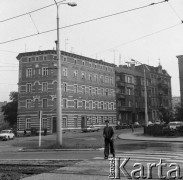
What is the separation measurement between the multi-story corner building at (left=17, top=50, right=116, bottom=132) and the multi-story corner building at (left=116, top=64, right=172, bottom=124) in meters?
10.8

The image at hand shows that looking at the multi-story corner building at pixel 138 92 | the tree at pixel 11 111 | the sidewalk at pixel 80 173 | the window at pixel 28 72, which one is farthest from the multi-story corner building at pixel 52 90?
the sidewalk at pixel 80 173

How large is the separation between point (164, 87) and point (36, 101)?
49475mm

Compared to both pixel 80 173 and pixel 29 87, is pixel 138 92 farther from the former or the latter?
pixel 80 173

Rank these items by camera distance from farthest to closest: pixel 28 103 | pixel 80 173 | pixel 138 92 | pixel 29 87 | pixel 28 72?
pixel 138 92 < pixel 28 72 < pixel 29 87 < pixel 28 103 < pixel 80 173

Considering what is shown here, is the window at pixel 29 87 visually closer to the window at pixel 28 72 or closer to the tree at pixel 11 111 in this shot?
the window at pixel 28 72

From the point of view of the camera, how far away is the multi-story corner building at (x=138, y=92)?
7804cm

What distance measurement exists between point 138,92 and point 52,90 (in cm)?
3252

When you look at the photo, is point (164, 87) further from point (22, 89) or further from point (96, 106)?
point (22, 89)

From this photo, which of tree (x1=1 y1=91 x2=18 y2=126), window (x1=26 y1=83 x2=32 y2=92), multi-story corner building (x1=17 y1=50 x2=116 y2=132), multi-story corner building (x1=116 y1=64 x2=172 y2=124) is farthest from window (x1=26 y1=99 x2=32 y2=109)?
multi-story corner building (x1=116 y1=64 x2=172 y2=124)

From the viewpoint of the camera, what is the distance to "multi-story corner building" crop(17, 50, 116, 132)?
199 feet

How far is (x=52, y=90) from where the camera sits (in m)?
60.7

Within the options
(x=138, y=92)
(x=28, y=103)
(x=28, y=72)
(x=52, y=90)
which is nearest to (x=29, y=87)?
(x=28, y=72)

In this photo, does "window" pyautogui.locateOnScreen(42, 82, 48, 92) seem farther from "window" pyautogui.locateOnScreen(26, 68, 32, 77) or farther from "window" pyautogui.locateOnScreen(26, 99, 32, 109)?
"window" pyautogui.locateOnScreen(26, 99, 32, 109)

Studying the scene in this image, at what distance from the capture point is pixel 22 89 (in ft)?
206
